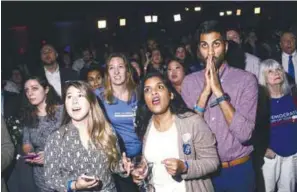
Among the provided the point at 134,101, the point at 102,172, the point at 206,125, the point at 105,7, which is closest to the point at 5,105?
the point at 134,101

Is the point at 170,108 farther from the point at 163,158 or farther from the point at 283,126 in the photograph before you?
the point at 283,126

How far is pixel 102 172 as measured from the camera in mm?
2730

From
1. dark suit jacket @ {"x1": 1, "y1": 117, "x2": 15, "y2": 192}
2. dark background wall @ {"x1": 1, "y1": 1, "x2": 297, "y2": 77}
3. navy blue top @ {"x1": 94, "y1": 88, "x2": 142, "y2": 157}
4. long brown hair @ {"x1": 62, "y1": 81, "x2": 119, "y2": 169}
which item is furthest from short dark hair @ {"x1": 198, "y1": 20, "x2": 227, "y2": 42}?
dark background wall @ {"x1": 1, "y1": 1, "x2": 297, "y2": 77}

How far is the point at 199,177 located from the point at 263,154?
5.60 feet

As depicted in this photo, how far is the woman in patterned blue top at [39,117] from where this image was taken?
370 cm

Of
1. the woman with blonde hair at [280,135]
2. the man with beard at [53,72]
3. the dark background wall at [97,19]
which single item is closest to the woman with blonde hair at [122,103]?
the woman with blonde hair at [280,135]

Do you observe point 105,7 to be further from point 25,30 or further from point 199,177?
point 199,177

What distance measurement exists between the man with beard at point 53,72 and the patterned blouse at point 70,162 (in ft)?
9.67

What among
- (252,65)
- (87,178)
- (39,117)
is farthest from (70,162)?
(252,65)

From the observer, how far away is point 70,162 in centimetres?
270

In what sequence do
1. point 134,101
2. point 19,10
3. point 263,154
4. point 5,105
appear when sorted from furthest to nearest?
point 19,10
point 5,105
point 263,154
point 134,101

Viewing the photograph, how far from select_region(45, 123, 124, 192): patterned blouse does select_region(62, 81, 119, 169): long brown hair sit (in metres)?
0.05

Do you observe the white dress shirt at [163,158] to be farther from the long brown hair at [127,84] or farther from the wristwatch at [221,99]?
the long brown hair at [127,84]

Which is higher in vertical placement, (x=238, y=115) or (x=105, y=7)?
(x=105, y=7)
